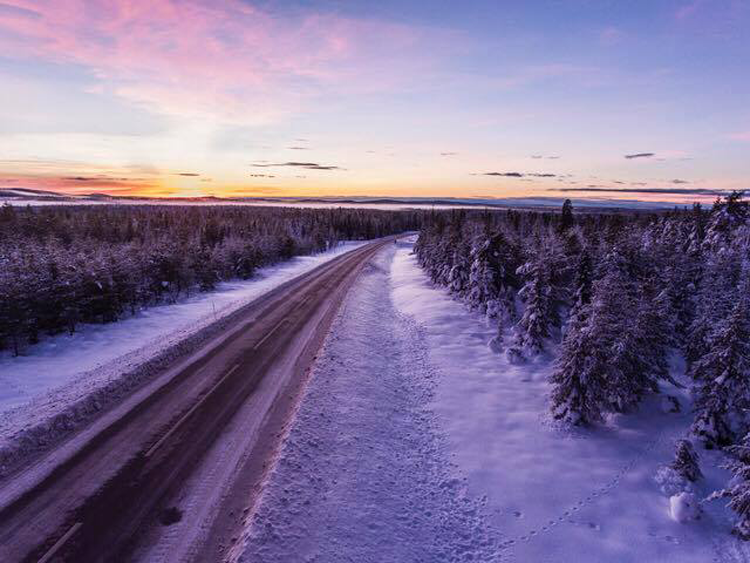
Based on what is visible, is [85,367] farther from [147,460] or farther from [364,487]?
[364,487]

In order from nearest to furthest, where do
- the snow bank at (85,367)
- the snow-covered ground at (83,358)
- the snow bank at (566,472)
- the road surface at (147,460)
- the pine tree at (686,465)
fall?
the road surface at (147,460) → the snow bank at (566,472) → the pine tree at (686,465) → the snow bank at (85,367) → the snow-covered ground at (83,358)

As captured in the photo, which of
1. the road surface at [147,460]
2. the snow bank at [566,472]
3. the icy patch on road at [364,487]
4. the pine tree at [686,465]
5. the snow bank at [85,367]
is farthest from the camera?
the snow bank at [85,367]

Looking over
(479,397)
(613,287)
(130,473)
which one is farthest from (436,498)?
(613,287)

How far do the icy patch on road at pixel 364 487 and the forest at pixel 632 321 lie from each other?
564 cm

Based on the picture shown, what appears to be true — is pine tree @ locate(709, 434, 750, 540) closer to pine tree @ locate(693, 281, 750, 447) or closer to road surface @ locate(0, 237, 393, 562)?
pine tree @ locate(693, 281, 750, 447)

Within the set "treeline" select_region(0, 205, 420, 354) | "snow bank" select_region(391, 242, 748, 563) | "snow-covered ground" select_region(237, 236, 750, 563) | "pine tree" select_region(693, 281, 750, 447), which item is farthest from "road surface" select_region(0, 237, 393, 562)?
Answer: "pine tree" select_region(693, 281, 750, 447)

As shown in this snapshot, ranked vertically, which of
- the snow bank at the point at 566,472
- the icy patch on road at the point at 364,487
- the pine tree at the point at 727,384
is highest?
the pine tree at the point at 727,384

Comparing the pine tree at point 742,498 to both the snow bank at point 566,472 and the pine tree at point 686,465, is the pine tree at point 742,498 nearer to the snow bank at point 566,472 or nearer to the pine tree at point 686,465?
the snow bank at point 566,472

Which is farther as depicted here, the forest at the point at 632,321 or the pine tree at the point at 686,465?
the forest at the point at 632,321

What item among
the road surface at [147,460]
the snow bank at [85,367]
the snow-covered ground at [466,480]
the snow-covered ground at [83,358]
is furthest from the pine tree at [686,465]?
the snow-covered ground at [83,358]

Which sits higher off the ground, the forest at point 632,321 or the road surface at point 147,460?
the forest at point 632,321

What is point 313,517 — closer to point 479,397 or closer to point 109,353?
point 479,397

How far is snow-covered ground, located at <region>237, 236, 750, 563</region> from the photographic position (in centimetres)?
871

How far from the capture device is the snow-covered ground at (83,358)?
13320 mm
